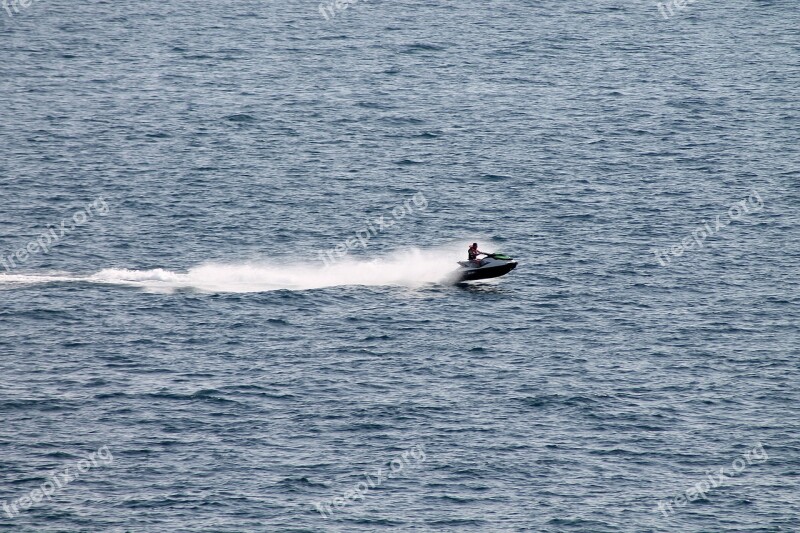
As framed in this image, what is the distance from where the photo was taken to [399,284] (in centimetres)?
10281

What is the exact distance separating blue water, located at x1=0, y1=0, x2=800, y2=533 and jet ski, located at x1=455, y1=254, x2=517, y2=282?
6.19 ft

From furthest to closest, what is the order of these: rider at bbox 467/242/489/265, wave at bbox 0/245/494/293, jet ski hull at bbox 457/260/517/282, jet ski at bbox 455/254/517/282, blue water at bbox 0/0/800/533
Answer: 1. wave at bbox 0/245/494/293
2. jet ski hull at bbox 457/260/517/282
3. jet ski at bbox 455/254/517/282
4. rider at bbox 467/242/489/265
5. blue water at bbox 0/0/800/533

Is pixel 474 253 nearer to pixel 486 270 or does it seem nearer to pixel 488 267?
pixel 488 267

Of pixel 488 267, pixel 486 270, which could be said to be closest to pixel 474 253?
pixel 488 267

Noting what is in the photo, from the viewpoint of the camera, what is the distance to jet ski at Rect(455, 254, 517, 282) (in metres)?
98.2

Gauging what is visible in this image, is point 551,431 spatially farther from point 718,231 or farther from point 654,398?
point 718,231

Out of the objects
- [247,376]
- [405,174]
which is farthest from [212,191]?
[247,376]

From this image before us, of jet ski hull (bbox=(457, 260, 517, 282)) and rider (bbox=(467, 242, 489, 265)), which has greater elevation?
rider (bbox=(467, 242, 489, 265))

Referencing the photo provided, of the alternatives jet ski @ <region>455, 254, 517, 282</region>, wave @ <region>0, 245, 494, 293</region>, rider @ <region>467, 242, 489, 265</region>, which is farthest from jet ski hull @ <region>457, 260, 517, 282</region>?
wave @ <region>0, 245, 494, 293</region>

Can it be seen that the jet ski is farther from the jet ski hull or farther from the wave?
the wave

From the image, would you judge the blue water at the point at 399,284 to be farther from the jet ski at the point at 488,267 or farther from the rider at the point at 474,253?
the rider at the point at 474,253

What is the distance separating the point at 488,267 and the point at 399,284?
7.72 m

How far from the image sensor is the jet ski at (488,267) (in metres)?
98.2

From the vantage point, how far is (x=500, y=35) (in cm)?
17400
